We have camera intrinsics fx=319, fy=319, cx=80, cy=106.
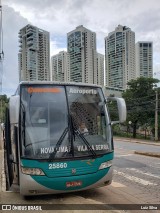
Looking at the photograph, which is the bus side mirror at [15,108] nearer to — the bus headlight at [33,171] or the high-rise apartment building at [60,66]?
the bus headlight at [33,171]

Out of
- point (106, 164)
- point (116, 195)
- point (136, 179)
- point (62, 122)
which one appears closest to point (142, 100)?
Answer: point (136, 179)

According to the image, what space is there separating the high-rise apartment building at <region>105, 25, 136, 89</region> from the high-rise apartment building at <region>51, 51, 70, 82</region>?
38.5ft

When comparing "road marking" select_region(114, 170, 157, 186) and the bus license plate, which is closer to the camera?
the bus license plate

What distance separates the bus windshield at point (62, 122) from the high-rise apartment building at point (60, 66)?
3306 cm

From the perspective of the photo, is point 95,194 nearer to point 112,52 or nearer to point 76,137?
point 76,137

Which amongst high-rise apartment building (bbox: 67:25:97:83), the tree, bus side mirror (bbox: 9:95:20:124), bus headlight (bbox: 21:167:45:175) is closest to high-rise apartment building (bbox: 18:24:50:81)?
high-rise apartment building (bbox: 67:25:97:83)

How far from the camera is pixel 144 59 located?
55312mm

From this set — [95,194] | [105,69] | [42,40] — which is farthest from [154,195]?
[105,69]

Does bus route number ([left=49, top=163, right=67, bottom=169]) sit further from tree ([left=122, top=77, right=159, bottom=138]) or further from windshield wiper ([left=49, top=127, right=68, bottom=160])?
tree ([left=122, top=77, right=159, bottom=138])

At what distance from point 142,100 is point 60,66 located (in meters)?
17.1

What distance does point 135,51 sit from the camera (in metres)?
54.1

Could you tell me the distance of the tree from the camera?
51969 millimetres

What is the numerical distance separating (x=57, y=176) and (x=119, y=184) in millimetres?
3661

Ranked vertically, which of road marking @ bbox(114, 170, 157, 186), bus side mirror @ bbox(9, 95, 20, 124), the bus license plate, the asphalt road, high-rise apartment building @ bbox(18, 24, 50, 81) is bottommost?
road marking @ bbox(114, 170, 157, 186)
